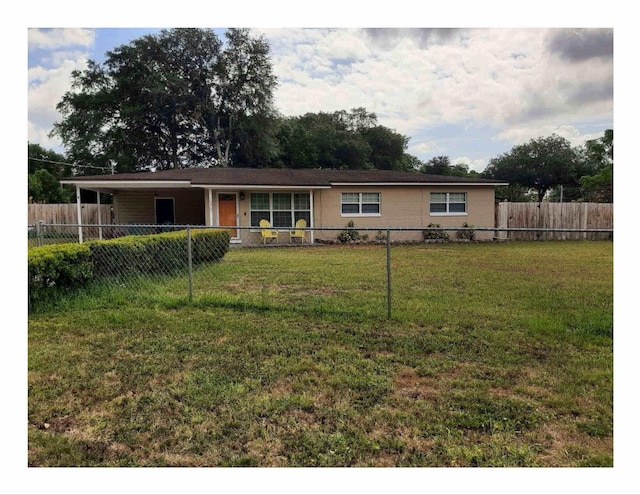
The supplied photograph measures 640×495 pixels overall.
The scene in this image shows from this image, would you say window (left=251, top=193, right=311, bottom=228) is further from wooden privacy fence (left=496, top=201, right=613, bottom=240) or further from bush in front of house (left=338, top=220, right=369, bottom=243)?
wooden privacy fence (left=496, top=201, right=613, bottom=240)

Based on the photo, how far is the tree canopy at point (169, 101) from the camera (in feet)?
94.0

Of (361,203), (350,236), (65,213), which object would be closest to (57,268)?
(350,236)

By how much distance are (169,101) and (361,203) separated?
63.6ft

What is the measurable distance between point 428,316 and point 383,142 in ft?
116

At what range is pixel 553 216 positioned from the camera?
19.2 metres

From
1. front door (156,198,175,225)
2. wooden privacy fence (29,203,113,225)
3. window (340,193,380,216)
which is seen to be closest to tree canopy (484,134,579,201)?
window (340,193,380,216)

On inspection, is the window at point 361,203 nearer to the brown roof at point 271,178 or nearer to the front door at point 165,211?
the brown roof at point 271,178

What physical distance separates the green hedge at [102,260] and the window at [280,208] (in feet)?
24.1

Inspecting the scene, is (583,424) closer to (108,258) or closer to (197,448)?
(197,448)

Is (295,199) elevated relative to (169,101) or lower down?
lower down

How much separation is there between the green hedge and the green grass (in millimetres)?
418

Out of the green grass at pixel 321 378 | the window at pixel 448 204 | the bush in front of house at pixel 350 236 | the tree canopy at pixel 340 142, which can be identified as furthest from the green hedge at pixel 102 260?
the tree canopy at pixel 340 142

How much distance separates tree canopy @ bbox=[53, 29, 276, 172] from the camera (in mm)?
28656

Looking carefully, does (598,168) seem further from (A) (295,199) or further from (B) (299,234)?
(B) (299,234)
